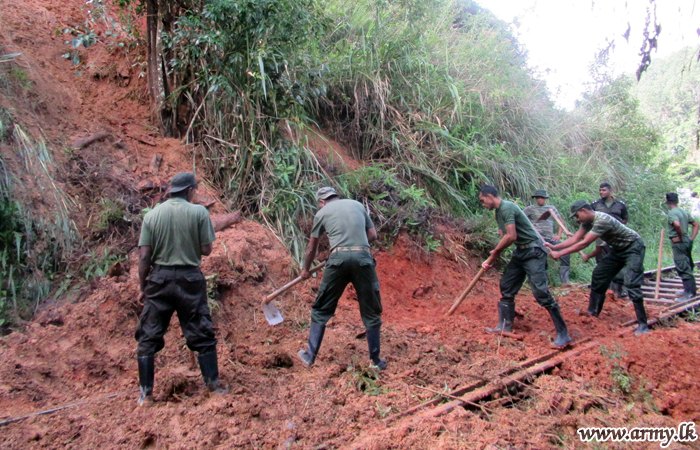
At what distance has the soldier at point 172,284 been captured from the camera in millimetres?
3258

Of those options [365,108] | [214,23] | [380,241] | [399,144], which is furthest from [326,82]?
[380,241]

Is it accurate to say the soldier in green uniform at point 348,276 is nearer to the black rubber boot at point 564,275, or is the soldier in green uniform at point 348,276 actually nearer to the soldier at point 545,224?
the soldier at point 545,224

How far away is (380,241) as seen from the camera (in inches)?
268

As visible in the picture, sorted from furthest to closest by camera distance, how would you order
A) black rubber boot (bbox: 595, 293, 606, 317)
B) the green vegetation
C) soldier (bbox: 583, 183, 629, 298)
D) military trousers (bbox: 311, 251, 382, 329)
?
soldier (bbox: 583, 183, 629, 298)
the green vegetation
black rubber boot (bbox: 595, 293, 606, 317)
military trousers (bbox: 311, 251, 382, 329)

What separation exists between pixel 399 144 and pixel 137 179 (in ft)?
14.4

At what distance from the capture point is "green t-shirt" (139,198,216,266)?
329cm

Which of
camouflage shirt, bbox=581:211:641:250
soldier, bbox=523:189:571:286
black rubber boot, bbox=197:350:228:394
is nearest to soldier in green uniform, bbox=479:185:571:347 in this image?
camouflage shirt, bbox=581:211:641:250

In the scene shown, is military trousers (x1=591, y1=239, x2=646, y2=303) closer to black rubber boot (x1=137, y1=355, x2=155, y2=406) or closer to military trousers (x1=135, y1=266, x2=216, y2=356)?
military trousers (x1=135, y1=266, x2=216, y2=356)

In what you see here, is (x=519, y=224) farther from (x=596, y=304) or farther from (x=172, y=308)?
(x=172, y=308)

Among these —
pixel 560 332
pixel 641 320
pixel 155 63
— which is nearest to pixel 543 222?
pixel 641 320

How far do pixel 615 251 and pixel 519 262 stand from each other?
143 centimetres

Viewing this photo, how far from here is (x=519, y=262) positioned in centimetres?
489

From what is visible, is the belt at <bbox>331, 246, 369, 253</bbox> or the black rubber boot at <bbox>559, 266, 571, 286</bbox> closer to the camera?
the belt at <bbox>331, 246, 369, 253</bbox>

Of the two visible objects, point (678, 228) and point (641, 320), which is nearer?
point (641, 320)
